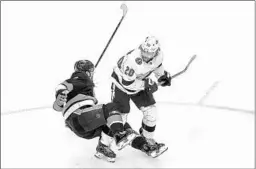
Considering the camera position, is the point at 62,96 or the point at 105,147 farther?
the point at 105,147

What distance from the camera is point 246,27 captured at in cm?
534

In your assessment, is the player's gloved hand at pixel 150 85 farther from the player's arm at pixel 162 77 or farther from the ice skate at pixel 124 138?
the ice skate at pixel 124 138

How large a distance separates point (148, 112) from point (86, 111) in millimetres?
373

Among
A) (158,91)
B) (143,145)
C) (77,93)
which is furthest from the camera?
(158,91)

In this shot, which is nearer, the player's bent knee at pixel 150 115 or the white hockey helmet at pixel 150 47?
the white hockey helmet at pixel 150 47

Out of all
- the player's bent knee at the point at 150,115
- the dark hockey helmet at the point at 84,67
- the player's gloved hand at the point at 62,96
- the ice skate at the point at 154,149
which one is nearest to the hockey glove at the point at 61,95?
the player's gloved hand at the point at 62,96

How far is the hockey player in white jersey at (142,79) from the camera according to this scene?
2.52 metres

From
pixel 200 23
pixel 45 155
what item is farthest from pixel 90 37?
pixel 45 155

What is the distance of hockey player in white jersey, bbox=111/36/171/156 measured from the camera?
2.52m

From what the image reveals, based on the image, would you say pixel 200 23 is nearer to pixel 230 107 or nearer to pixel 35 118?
pixel 230 107

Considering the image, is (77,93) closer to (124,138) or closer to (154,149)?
(124,138)

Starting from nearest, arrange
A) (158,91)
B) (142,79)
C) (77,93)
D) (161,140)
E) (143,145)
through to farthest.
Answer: (142,79)
(77,93)
(143,145)
(161,140)
(158,91)

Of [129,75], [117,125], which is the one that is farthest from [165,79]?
[117,125]

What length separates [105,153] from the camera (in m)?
2.76
